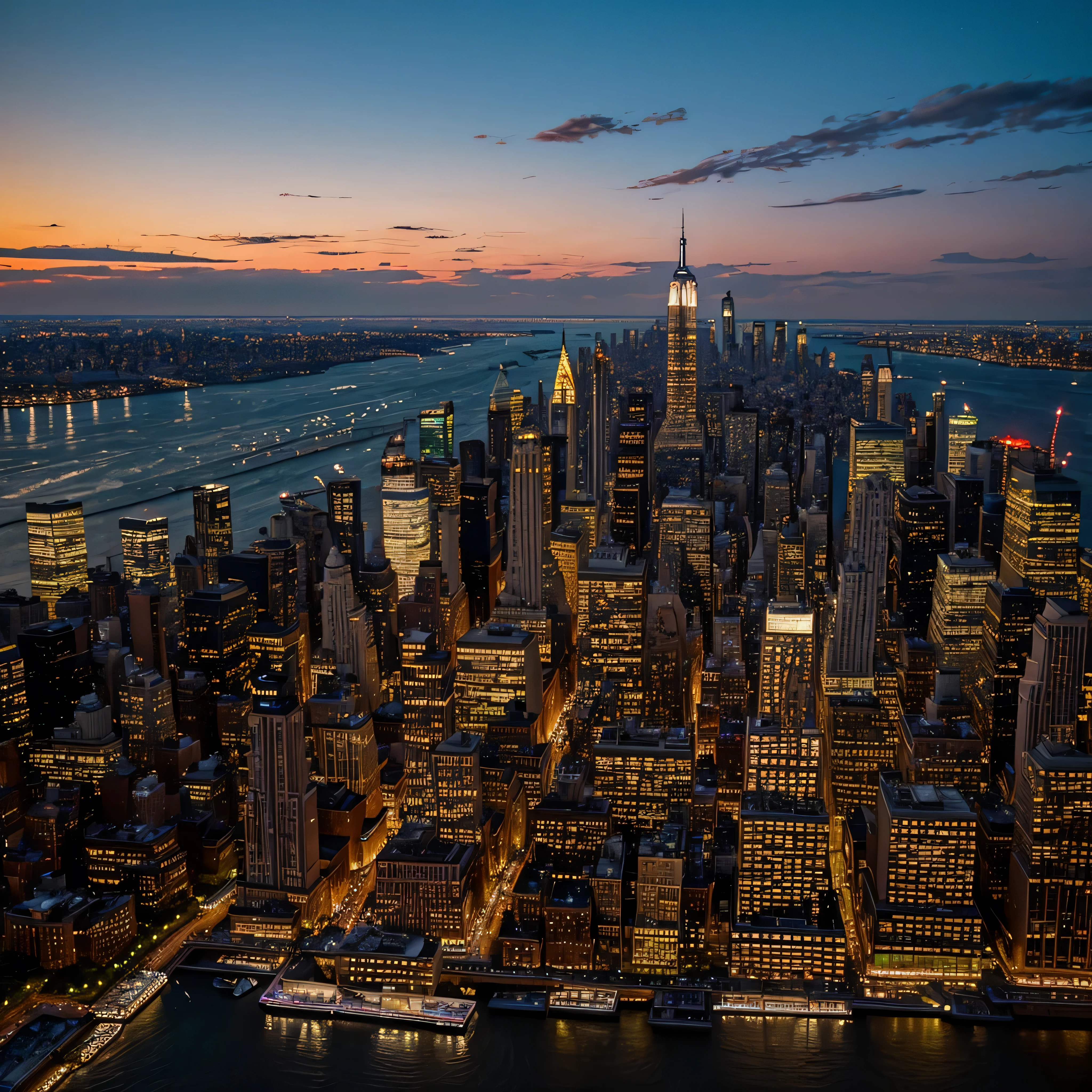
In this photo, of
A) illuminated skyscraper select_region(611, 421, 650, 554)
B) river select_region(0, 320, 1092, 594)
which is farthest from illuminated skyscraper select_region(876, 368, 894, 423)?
illuminated skyscraper select_region(611, 421, 650, 554)

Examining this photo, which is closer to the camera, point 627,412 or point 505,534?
point 505,534

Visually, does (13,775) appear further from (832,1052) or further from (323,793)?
(832,1052)

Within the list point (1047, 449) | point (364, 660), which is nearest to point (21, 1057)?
point (364, 660)

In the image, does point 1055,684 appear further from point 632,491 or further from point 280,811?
point 632,491

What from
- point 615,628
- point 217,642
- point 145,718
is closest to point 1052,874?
point 615,628

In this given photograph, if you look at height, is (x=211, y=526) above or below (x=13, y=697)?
above

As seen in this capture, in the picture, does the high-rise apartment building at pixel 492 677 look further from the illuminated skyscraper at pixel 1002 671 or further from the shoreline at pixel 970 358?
the shoreline at pixel 970 358

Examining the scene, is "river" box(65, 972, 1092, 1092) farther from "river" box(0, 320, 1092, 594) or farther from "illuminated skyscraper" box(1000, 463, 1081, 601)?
"river" box(0, 320, 1092, 594)
